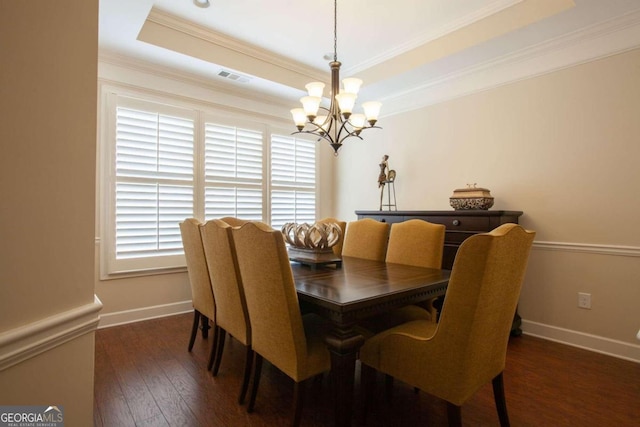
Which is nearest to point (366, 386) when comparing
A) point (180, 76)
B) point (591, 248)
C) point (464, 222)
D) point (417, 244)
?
point (417, 244)

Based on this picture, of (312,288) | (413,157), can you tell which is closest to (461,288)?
(312,288)

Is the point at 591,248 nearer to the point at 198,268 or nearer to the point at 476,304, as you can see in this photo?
the point at 476,304

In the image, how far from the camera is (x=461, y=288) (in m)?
1.25

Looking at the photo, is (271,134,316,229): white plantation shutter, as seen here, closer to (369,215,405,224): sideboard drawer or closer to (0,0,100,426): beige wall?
(369,215,405,224): sideboard drawer

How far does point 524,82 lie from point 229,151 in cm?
322

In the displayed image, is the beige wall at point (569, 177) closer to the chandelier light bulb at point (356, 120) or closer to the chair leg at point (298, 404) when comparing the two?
the chandelier light bulb at point (356, 120)

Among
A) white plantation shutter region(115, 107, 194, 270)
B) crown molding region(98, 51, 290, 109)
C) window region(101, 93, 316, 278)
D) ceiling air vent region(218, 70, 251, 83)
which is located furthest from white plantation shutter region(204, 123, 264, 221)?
ceiling air vent region(218, 70, 251, 83)

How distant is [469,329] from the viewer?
126 cm

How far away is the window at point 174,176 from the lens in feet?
10.4

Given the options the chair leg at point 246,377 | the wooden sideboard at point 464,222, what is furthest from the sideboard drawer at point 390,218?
the chair leg at point 246,377

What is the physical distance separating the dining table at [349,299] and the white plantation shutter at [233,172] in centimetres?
213

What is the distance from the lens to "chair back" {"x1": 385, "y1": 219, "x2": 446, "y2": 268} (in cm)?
235

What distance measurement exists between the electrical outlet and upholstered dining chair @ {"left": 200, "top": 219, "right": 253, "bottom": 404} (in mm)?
Result: 2774

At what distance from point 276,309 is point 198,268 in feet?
3.78
